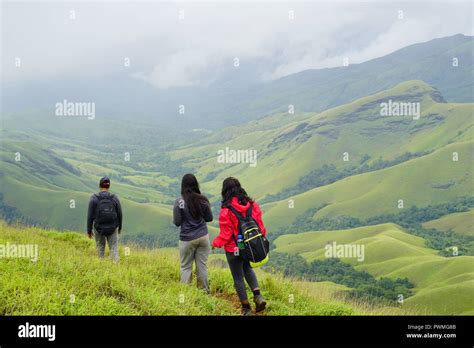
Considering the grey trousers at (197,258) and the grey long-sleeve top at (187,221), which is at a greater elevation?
the grey long-sleeve top at (187,221)

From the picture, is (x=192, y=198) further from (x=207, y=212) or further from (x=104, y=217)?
(x=104, y=217)

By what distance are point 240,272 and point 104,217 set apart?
14.3 ft

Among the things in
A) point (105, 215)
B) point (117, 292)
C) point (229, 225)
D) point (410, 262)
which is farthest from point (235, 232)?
point (410, 262)

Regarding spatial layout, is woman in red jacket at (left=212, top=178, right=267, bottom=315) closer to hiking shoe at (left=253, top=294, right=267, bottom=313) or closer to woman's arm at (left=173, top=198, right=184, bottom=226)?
hiking shoe at (left=253, top=294, right=267, bottom=313)

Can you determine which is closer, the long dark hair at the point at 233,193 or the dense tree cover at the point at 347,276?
the long dark hair at the point at 233,193

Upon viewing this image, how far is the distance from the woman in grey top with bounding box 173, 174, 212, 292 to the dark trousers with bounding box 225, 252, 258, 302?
3.65 ft

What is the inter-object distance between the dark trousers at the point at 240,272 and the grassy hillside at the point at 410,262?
7679cm

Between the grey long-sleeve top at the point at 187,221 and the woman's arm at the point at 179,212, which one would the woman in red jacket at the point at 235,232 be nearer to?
the grey long-sleeve top at the point at 187,221

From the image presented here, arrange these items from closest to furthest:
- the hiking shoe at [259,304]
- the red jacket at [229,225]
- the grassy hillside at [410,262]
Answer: the red jacket at [229,225]
the hiking shoe at [259,304]
the grassy hillside at [410,262]

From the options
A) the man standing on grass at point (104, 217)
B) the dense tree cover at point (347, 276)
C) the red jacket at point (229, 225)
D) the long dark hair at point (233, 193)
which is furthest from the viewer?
the dense tree cover at point (347, 276)

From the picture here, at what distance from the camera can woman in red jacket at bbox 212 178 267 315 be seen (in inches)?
327

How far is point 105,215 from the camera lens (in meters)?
11.2

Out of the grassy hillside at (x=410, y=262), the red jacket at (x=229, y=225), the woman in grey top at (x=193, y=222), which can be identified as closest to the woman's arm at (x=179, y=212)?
the woman in grey top at (x=193, y=222)

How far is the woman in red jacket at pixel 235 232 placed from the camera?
8.30 m
